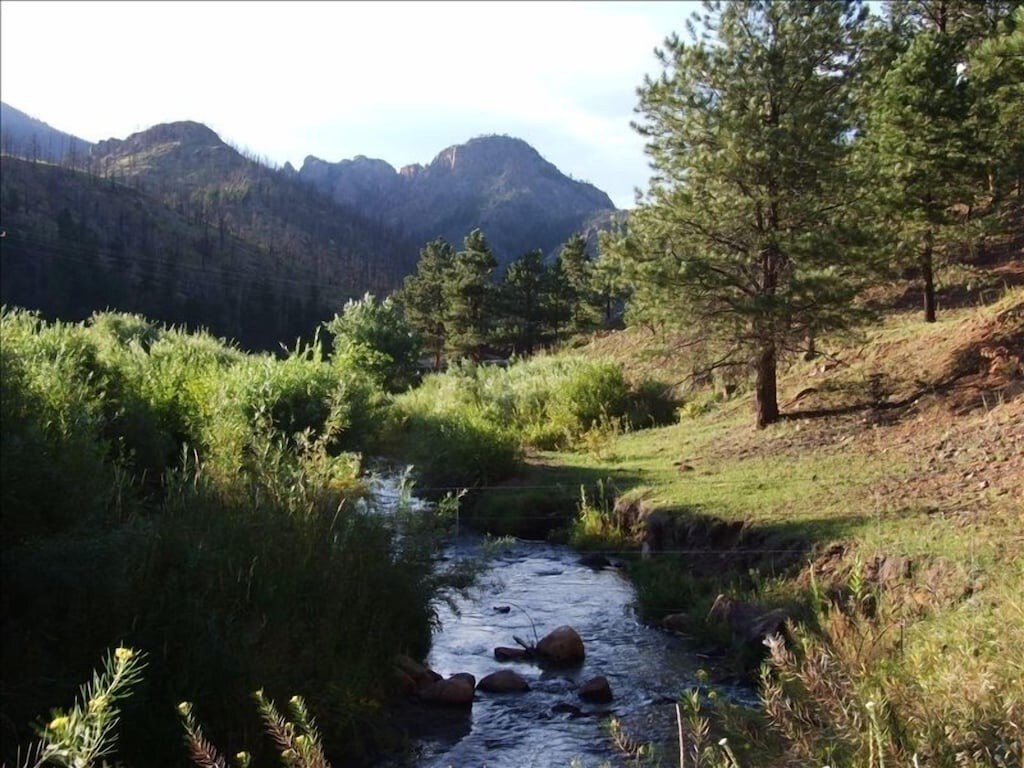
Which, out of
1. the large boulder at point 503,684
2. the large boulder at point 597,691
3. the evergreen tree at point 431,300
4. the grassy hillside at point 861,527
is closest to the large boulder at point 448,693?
the large boulder at point 503,684

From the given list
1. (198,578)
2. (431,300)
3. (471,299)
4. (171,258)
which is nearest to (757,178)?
(198,578)

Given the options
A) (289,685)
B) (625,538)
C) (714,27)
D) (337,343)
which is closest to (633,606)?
(625,538)

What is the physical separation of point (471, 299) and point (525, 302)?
3.71m

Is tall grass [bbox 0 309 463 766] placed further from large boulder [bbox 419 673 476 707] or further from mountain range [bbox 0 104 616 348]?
mountain range [bbox 0 104 616 348]

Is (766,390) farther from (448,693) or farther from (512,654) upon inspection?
(448,693)

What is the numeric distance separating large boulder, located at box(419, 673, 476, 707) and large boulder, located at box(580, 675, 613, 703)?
96 cm

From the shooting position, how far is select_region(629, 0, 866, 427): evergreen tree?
531 inches

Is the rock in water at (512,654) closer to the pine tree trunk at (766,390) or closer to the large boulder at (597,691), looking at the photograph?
the large boulder at (597,691)

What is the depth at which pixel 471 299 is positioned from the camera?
172 ft

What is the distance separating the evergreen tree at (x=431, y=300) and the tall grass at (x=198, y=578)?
46.9m

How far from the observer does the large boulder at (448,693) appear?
708cm

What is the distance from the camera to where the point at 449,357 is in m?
54.1

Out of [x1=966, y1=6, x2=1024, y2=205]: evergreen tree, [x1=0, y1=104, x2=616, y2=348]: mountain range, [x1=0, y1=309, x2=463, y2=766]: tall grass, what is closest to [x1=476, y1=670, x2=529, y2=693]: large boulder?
[x1=0, y1=309, x2=463, y2=766]: tall grass

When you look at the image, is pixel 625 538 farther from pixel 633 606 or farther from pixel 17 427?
pixel 17 427
